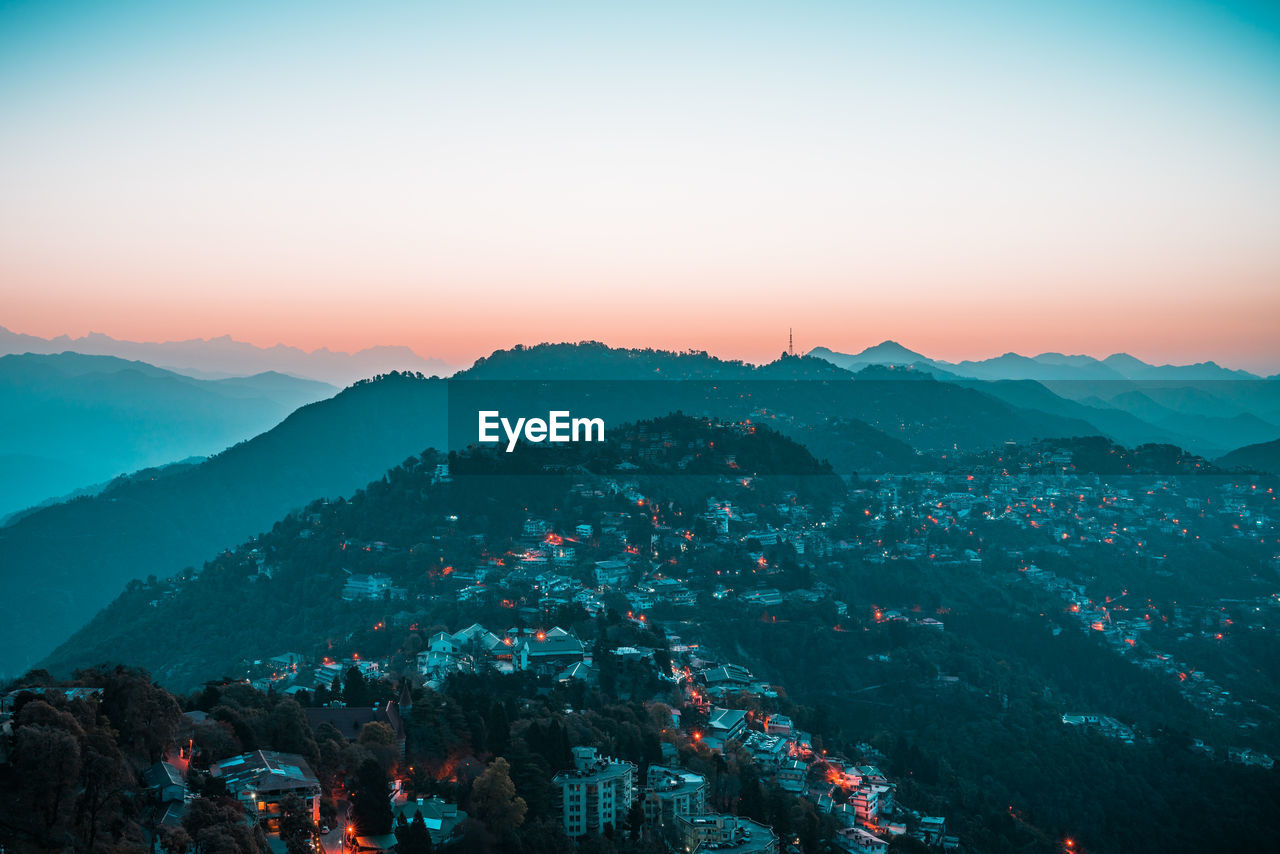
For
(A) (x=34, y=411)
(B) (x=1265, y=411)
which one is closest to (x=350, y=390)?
(A) (x=34, y=411)

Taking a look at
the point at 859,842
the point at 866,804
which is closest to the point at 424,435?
the point at 866,804

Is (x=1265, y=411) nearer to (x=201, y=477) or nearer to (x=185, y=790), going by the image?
(x=201, y=477)

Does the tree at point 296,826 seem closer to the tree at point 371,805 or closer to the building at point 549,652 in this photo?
the tree at point 371,805

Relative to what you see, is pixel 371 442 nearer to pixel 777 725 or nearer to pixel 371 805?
pixel 777 725

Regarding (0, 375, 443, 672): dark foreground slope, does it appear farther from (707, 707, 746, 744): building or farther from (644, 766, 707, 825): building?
(644, 766, 707, 825): building

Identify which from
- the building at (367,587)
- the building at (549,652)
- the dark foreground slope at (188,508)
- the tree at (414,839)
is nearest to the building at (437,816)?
the tree at (414,839)

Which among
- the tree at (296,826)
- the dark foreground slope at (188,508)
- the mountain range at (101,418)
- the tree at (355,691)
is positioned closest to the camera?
the tree at (296,826)
